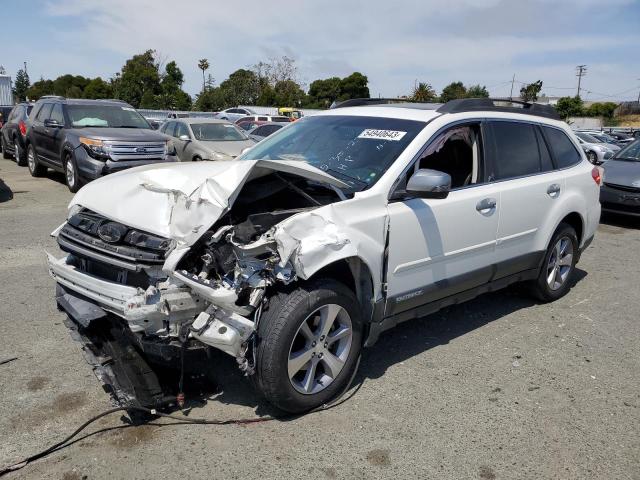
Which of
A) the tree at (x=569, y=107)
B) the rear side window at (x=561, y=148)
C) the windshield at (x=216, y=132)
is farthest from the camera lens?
the tree at (x=569, y=107)

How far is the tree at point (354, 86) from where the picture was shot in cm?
7056

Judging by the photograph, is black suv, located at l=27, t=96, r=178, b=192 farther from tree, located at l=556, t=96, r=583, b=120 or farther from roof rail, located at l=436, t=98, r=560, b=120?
tree, located at l=556, t=96, r=583, b=120

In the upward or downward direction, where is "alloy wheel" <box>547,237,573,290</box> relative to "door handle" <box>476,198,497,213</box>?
downward

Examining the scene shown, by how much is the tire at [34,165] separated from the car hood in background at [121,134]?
2.98m

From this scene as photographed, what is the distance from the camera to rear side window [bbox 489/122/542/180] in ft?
15.0

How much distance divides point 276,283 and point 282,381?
22.2 inches

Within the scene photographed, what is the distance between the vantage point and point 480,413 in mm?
3467

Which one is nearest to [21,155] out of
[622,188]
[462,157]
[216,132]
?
[216,132]

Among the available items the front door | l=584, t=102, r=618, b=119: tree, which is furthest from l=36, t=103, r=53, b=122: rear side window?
l=584, t=102, r=618, b=119: tree

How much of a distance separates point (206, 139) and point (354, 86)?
60.6 meters

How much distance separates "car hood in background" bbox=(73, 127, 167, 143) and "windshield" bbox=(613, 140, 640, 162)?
30.1 ft

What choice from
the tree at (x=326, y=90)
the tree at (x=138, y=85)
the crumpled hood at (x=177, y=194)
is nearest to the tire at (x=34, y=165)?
the crumpled hood at (x=177, y=194)

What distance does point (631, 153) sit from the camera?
1092 cm

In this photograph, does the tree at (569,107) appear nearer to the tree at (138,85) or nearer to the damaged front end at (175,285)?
the tree at (138,85)
